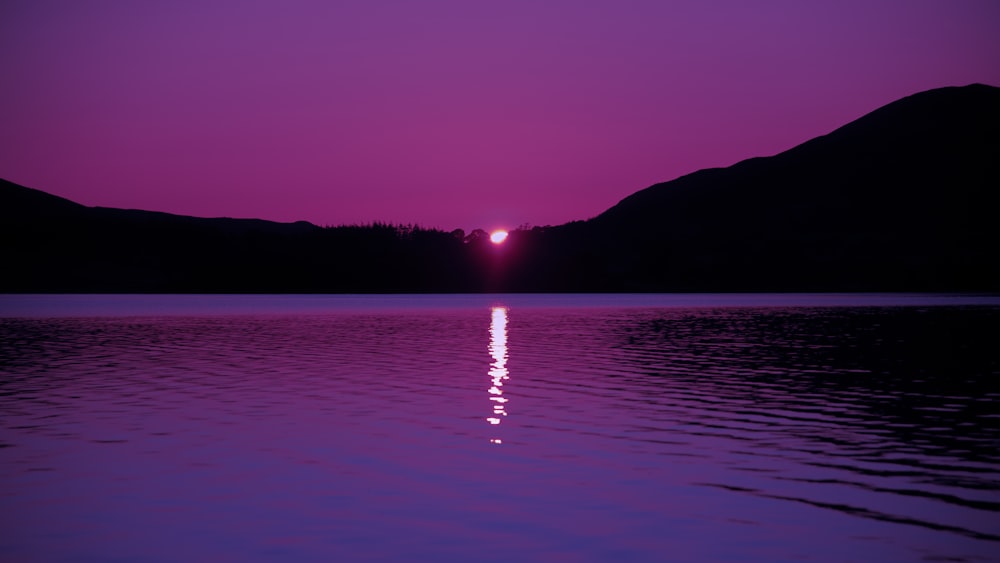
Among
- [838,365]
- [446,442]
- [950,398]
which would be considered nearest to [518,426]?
[446,442]

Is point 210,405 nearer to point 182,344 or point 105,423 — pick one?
point 105,423

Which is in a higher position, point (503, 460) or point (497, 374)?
point (497, 374)

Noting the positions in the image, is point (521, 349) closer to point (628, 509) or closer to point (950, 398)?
point (950, 398)

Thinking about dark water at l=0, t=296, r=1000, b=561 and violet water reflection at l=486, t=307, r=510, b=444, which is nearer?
dark water at l=0, t=296, r=1000, b=561

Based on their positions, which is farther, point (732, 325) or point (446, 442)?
point (732, 325)

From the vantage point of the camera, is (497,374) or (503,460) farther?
(497,374)

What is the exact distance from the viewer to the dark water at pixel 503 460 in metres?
15.2

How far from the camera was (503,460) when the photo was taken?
21.7 meters

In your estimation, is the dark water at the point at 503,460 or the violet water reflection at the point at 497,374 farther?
the violet water reflection at the point at 497,374

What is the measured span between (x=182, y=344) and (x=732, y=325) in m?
46.0

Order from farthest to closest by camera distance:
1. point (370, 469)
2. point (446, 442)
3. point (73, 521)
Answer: point (446, 442)
point (370, 469)
point (73, 521)

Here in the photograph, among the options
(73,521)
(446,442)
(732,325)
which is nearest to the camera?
(73,521)

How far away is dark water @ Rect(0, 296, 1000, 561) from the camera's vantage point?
1520cm

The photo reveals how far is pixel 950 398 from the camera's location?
31.7m
